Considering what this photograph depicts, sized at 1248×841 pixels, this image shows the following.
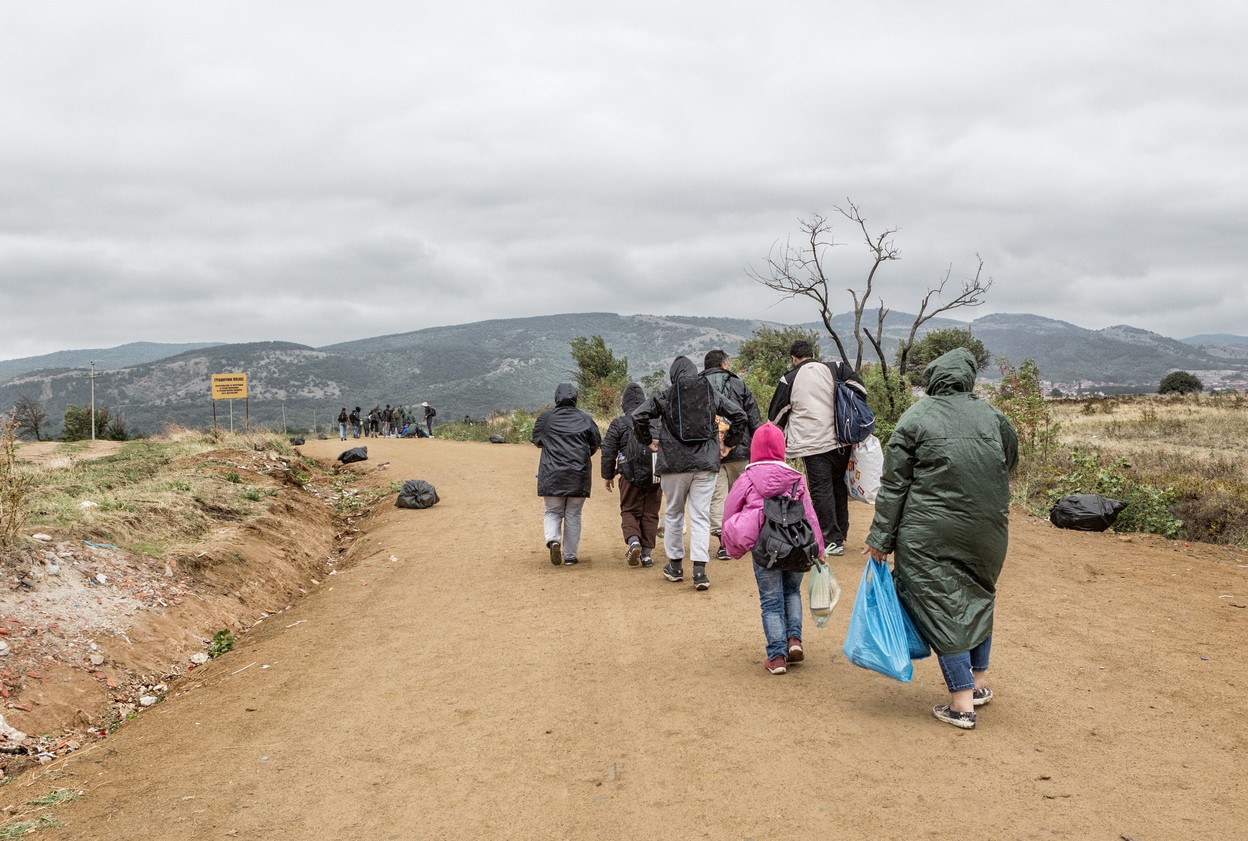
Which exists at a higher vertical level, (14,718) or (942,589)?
(942,589)

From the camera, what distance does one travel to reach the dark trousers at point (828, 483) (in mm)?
8930

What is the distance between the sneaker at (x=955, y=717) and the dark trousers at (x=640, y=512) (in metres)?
5.00

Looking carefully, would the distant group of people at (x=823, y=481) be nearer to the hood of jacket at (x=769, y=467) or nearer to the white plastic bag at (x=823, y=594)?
the hood of jacket at (x=769, y=467)

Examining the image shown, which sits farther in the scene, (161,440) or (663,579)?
(161,440)

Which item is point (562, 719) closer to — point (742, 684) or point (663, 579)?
point (742, 684)

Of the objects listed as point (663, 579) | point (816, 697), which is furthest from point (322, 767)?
point (663, 579)

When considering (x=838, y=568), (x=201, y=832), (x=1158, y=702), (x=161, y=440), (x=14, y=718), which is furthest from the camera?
(x=161, y=440)

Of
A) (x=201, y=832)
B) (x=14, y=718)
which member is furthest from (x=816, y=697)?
(x=14, y=718)

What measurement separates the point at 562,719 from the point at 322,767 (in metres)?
1.40

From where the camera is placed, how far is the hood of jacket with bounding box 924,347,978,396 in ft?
16.2

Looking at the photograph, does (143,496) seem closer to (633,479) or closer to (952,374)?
(633,479)

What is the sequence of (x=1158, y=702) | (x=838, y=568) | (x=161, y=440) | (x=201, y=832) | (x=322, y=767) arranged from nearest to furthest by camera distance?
1. (x=201, y=832)
2. (x=322, y=767)
3. (x=1158, y=702)
4. (x=838, y=568)
5. (x=161, y=440)

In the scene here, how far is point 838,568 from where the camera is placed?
886 cm

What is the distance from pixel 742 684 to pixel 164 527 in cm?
732
